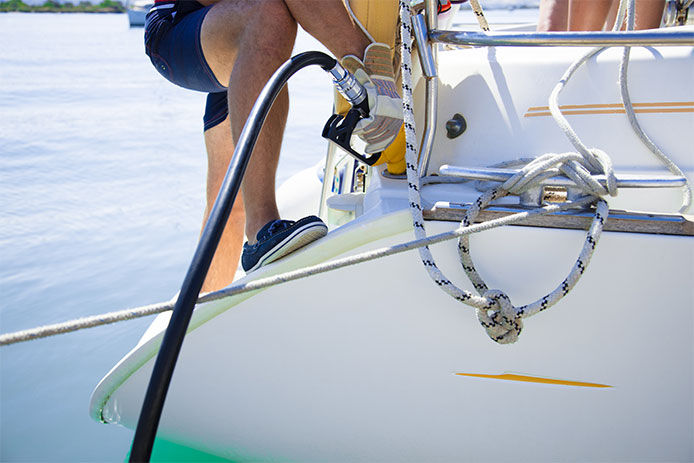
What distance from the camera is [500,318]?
40.2 inches

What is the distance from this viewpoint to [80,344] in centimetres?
223

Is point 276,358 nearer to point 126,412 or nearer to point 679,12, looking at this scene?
point 126,412

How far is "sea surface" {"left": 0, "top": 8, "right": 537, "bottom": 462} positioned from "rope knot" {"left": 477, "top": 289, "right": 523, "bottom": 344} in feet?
3.97

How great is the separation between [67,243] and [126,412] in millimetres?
2002

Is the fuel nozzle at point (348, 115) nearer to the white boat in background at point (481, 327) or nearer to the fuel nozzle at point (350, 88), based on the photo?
the fuel nozzle at point (350, 88)

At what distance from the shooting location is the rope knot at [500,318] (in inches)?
39.8

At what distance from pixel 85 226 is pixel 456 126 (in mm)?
2649

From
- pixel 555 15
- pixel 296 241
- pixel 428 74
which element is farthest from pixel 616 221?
pixel 555 15

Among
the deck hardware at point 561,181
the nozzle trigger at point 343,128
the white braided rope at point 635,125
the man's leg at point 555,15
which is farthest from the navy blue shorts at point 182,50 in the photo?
the man's leg at point 555,15

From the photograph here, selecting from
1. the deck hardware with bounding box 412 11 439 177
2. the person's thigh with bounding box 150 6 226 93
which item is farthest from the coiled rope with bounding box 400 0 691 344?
the person's thigh with bounding box 150 6 226 93

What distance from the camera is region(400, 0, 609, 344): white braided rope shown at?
1.00m

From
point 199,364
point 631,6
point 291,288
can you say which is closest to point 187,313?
point 291,288

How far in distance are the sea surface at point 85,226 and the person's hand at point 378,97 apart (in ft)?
3.84

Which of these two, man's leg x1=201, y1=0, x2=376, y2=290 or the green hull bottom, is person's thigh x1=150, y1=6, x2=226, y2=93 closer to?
man's leg x1=201, y1=0, x2=376, y2=290
